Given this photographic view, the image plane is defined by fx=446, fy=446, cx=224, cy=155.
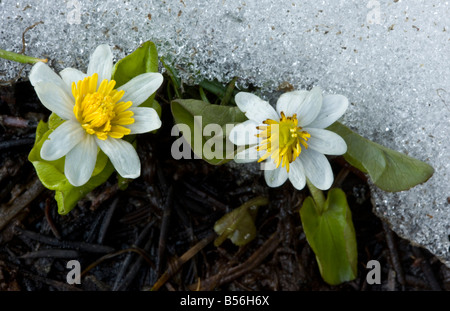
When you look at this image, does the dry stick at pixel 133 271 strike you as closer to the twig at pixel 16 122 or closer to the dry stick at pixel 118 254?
the dry stick at pixel 118 254

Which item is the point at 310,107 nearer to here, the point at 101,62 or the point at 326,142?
the point at 326,142

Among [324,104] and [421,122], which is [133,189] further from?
[421,122]

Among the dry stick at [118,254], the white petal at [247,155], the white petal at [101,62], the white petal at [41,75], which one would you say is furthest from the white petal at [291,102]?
the dry stick at [118,254]

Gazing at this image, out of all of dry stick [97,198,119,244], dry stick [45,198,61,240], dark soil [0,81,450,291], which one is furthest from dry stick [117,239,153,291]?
dry stick [45,198,61,240]

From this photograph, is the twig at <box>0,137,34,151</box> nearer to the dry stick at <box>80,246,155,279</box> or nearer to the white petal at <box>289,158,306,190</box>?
the dry stick at <box>80,246,155,279</box>

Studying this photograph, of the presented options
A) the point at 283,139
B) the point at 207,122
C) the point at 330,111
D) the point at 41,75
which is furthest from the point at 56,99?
the point at 330,111
